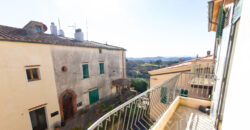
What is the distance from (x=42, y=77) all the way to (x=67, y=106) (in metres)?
2.75

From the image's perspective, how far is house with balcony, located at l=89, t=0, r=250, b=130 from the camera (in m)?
0.75

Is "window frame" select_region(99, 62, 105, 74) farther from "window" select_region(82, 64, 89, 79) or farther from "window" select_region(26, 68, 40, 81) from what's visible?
"window" select_region(26, 68, 40, 81)

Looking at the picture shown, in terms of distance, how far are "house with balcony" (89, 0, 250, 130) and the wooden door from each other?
554 centimetres

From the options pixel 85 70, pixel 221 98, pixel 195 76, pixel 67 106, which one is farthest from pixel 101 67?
pixel 221 98

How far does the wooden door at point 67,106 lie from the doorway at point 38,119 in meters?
1.14

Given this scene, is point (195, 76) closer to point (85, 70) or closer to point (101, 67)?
point (101, 67)

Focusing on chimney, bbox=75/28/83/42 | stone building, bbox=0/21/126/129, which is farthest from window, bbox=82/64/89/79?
chimney, bbox=75/28/83/42

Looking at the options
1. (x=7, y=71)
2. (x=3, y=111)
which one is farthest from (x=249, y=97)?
(x=3, y=111)

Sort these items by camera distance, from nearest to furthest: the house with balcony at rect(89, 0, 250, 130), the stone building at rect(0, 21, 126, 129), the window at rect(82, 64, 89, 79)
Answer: the house with balcony at rect(89, 0, 250, 130), the stone building at rect(0, 21, 126, 129), the window at rect(82, 64, 89, 79)

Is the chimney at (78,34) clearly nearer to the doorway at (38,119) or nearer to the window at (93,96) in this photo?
the window at (93,96)

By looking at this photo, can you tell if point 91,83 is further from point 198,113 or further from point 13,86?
point 198,113

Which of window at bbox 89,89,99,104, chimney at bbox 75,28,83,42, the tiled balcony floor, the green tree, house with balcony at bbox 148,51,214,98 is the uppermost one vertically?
chimney at bbox 75,28,83,42

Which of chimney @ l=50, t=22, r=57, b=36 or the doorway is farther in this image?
chimney @ l=50, t=22, r=57, b=36

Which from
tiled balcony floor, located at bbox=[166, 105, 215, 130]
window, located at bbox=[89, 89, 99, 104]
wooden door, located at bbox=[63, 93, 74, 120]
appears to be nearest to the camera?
tiled balcony floor, located at bbox=[166, 105, 215, 130]
